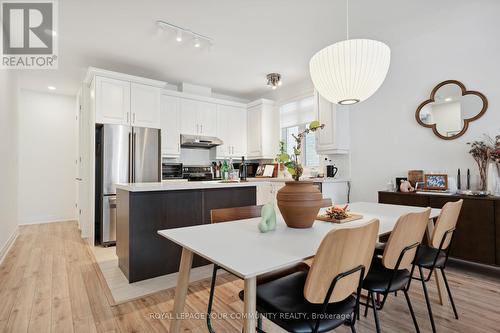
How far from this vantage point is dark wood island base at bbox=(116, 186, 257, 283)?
237cm

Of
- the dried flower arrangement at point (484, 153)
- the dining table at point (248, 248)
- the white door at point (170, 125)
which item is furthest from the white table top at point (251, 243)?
the white door at point (170, 125)

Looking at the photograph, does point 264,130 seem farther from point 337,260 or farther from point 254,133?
point 337,260

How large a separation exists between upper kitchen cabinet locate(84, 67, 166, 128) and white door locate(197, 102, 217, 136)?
88 cm

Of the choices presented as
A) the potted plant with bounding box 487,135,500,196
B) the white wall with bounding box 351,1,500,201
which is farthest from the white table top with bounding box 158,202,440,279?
the white wall with bounding box 351,1,500,201

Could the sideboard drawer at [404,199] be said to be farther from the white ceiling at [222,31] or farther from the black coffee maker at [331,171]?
the white ceiling at [222,31]

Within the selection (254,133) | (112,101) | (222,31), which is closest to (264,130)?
(254,133)

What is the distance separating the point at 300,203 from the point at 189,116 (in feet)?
12.1

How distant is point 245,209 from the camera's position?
1.90 m

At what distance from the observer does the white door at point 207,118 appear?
4816mm

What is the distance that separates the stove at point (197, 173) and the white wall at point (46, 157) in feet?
8.54

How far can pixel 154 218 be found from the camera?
2465mm

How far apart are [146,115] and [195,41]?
1448 millimetres

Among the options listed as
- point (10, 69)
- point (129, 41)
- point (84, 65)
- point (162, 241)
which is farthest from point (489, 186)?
point (10, 69)

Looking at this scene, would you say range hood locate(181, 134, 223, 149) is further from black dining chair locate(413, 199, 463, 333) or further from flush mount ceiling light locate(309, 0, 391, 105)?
black dining chair locate(413, 199, 463, 333)
